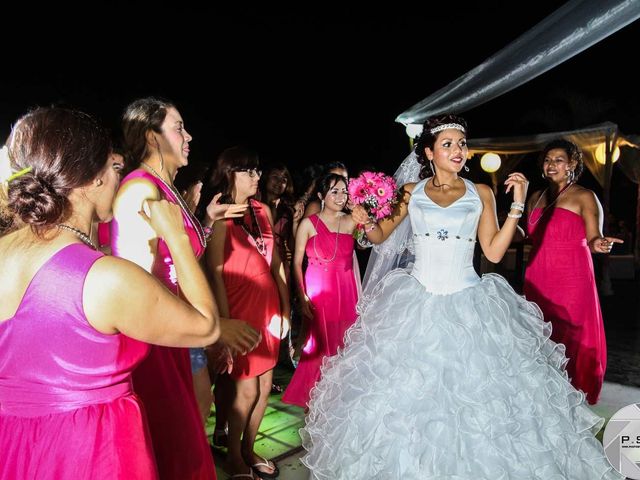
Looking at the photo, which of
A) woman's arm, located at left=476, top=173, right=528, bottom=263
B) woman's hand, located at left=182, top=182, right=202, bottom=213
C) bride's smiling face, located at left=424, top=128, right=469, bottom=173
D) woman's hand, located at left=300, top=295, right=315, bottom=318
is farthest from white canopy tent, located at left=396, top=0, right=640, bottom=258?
woman's hand, located at left=182, top=182, right=202, bottom=213

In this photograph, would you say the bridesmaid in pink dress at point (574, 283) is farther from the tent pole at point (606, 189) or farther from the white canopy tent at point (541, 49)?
the tent pole at point (606, 189)

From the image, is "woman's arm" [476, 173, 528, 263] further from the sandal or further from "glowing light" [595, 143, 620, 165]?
"glowing light" [595, 143, 620, 165]

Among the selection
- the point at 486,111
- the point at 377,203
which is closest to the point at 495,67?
the point at 377,203

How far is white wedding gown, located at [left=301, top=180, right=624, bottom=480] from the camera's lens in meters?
2.36

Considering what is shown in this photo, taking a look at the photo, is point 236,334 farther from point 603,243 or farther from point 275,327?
point 603,243

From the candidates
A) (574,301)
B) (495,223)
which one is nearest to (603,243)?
(574,301)

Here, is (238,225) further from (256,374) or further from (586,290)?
(586,290)

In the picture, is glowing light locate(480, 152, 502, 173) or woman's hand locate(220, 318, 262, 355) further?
glowing light locate(480, 152, 502, 173)

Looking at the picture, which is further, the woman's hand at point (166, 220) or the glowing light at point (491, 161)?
the glowing light at point (491, 161)

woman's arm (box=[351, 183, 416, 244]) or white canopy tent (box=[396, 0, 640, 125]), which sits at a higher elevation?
white canopy tent (box=[396, 0, 640, 125])

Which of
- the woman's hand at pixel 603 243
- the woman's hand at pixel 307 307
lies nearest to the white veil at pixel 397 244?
the woman's hand at pixel 307 307

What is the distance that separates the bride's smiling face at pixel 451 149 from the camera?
10.4 ft

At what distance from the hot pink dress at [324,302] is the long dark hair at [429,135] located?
113 centimetres

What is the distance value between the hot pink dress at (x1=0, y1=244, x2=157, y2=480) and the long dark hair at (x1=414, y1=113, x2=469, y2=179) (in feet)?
8.25
